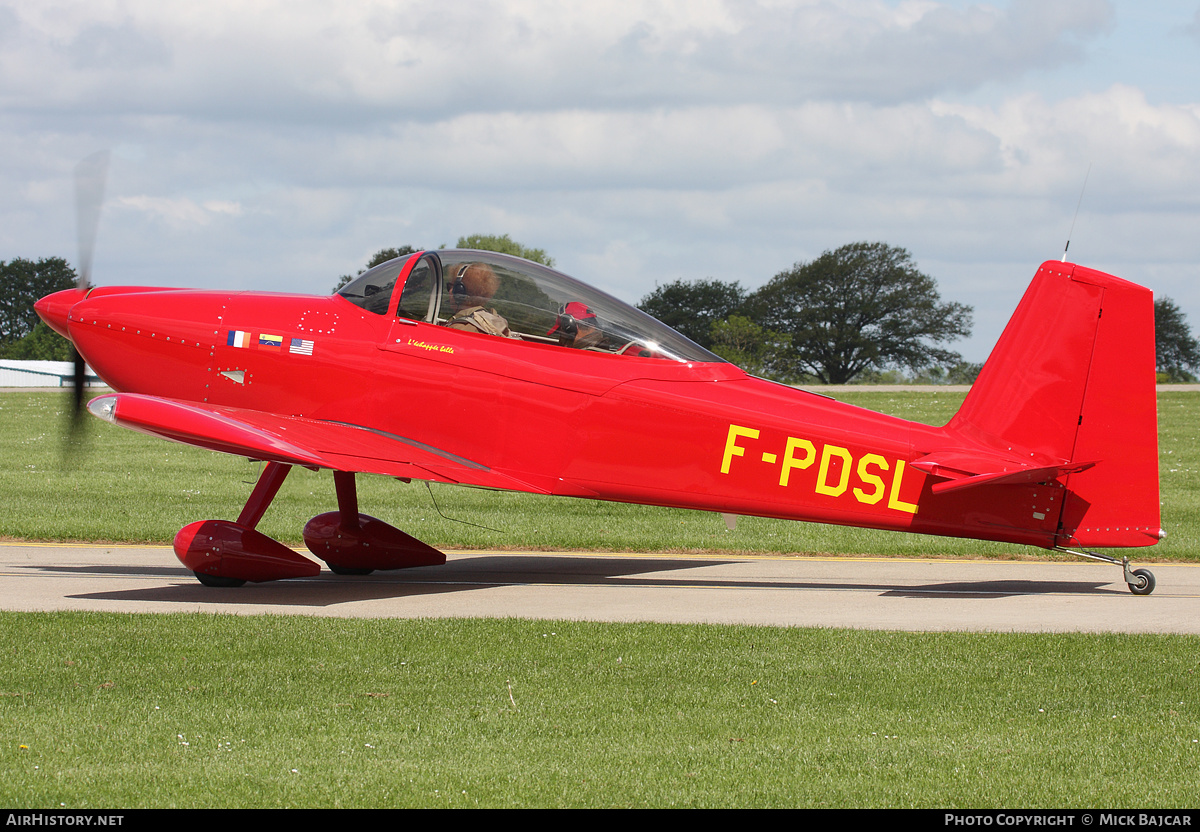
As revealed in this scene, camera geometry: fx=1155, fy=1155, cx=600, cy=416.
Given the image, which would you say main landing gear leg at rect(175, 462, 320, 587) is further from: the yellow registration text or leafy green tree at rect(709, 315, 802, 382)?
leafy green tree at rect(709, 315, 802, 382)

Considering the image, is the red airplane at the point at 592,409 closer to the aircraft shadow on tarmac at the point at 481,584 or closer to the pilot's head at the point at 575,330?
the pilot's head at the point at 575,330

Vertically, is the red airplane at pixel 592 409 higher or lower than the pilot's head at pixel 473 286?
lower

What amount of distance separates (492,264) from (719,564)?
408 centimetres

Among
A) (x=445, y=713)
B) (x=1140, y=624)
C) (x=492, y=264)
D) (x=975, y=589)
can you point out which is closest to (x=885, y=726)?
(x=445, y=713)

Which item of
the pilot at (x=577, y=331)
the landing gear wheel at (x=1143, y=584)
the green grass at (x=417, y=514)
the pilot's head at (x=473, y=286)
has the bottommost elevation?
the green grass at (x=417, y=514)

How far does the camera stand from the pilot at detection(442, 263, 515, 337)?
981 cm

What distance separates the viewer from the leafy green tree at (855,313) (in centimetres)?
10619

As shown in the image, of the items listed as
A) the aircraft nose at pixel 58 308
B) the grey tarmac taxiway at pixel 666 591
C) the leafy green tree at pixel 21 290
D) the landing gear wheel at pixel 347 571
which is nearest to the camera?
the grey tarmac taxiway at pixel 666 591

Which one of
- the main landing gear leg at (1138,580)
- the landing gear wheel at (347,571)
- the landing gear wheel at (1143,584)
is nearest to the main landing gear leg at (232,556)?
the landing gear wheel at (347,571)

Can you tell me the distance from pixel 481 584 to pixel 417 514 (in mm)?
4915

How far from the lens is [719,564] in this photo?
1192 centimetres

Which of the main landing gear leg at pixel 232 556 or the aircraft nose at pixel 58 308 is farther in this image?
the aircraft nose at pixel 58 308

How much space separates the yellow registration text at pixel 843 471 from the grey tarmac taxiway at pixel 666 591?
0.91m

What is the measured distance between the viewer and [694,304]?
348 feet
